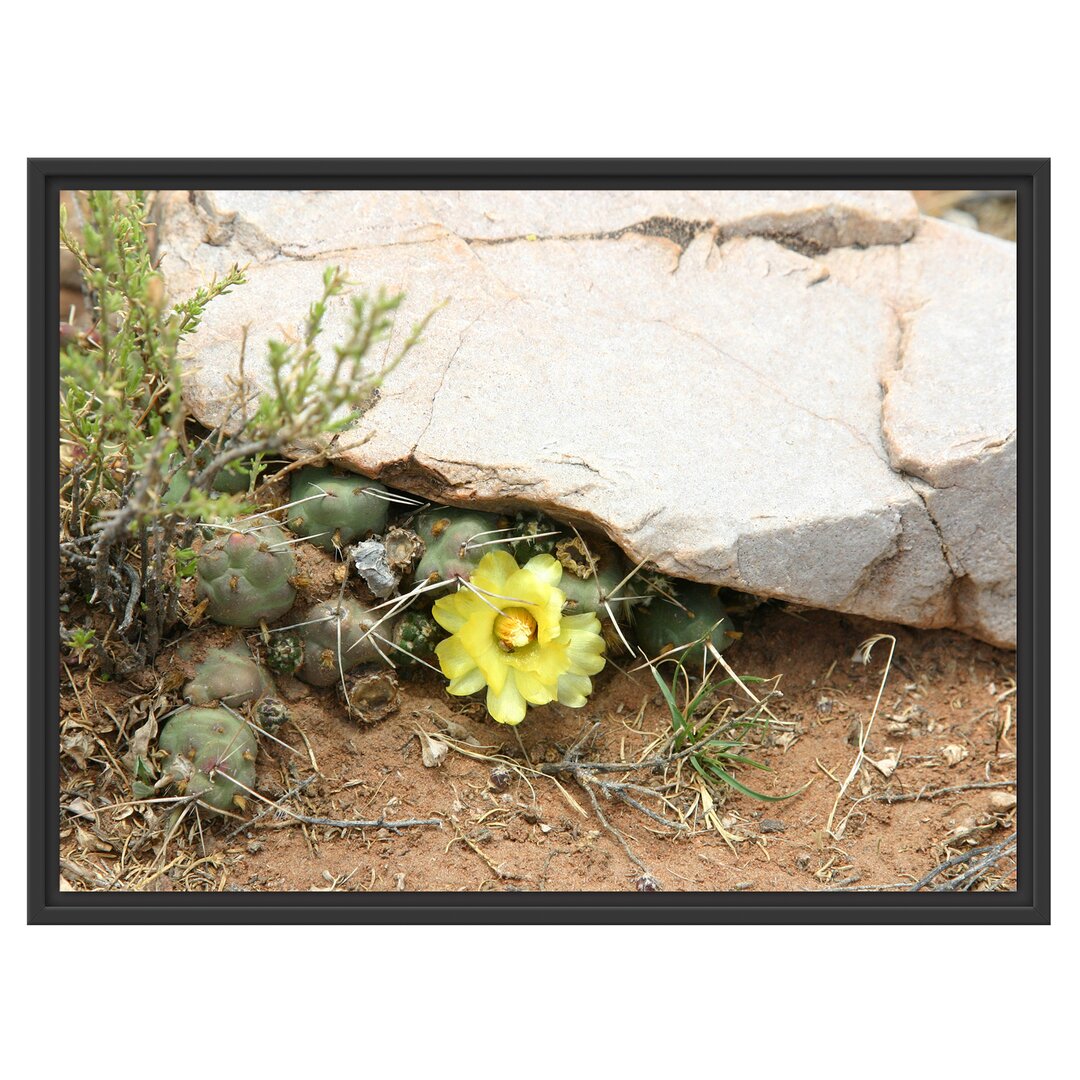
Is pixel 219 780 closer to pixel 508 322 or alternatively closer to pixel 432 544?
pixel 432 544

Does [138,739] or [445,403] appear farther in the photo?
[445,403]

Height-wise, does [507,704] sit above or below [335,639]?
below

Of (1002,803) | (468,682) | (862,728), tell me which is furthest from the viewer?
(862,728)

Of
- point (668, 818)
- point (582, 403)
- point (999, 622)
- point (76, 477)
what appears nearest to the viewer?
point (76, 477)

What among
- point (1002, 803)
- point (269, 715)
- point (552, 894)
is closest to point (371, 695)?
point (269, 715)

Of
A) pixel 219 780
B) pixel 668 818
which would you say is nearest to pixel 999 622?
pixel 668 818

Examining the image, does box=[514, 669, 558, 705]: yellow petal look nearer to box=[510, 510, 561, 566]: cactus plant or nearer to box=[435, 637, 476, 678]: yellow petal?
box=[435, 637, 476, 678]: yellow petal

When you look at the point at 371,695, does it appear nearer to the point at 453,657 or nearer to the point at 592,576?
the point at 453,657
